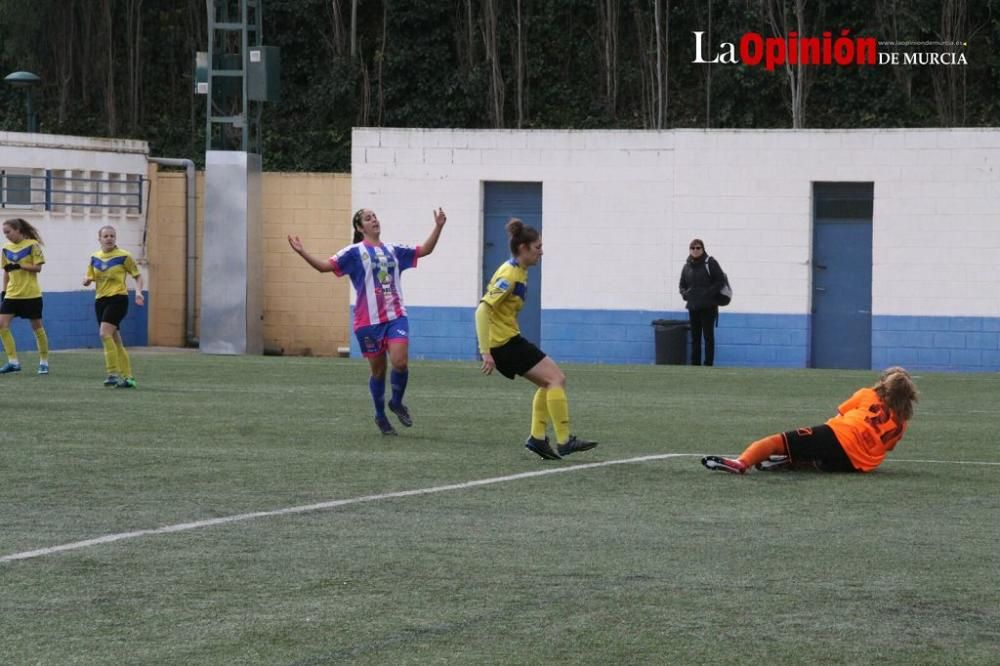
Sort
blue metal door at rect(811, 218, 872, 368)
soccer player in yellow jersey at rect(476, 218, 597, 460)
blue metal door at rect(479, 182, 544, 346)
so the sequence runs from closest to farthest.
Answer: soccer player in yellow jersey at rect(476, 218, 597, 460), blue metal door at rect(811, 218, 872, 368), blue metal door at rect(479, 182, 544, 346)

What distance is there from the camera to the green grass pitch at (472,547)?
264 inches

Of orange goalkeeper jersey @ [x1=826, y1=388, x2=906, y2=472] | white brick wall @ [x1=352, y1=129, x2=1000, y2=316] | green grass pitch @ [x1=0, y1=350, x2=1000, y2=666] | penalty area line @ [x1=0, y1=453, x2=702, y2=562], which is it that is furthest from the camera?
white brick wall @ [x1=352, y1=129, x2=1000, y2=316]

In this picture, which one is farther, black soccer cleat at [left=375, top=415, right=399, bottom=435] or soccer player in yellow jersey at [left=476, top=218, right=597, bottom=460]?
black soccer cleat at [left=375, top=415, right=399, bottom=435]

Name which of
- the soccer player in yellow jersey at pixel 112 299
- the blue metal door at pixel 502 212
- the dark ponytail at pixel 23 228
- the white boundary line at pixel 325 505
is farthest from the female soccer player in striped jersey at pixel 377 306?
the blue metal door at pixel 502 212

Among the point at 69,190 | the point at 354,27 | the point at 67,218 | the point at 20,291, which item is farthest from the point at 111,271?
the point at 354,27

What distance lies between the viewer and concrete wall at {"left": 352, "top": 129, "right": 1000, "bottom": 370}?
27016mm

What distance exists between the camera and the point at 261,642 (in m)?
6.62

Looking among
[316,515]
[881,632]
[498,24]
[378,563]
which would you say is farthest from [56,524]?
[498,24]

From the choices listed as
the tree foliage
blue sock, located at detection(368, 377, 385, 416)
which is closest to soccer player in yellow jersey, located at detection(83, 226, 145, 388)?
blue sock, located at detection(368, 377, 385, 416)

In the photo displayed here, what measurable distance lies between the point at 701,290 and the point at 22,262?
993cm

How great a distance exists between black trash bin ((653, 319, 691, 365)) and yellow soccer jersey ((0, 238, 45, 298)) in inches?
387

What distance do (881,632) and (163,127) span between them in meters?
38.1

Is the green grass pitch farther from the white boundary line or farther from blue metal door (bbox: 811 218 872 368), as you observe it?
blue metal door (bbox: 811 218 872 368)

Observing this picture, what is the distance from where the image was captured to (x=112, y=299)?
786 inches
